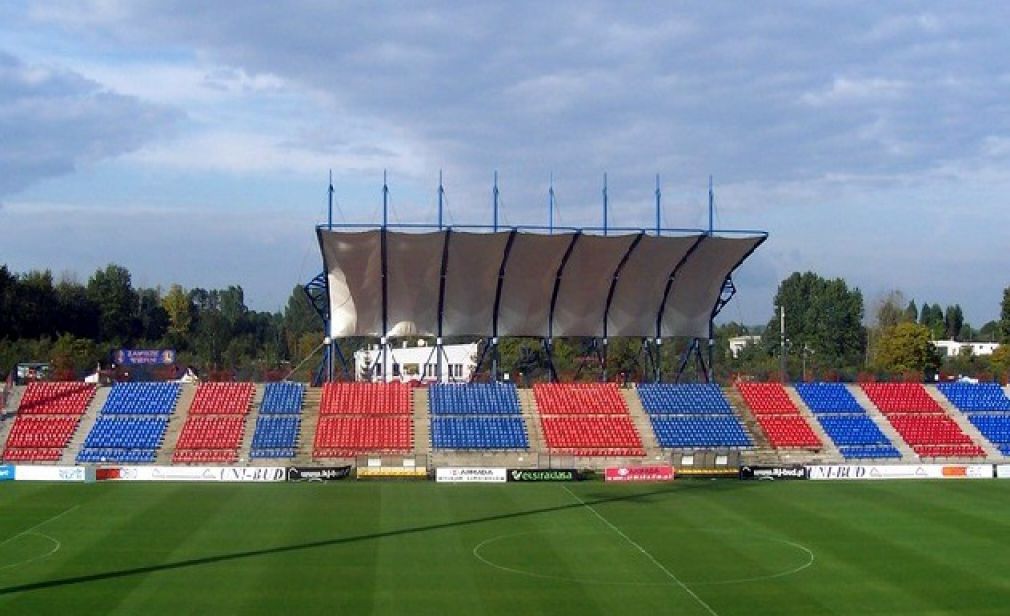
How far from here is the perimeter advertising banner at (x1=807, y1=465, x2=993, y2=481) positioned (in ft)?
169

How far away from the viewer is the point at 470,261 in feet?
203

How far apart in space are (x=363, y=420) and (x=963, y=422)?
1367 inches

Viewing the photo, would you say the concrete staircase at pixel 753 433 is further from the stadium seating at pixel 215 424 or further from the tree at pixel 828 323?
the tree at pixel 828 323

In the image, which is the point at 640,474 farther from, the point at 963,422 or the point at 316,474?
the point at 963,422

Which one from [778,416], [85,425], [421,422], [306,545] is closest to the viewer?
[306,545]

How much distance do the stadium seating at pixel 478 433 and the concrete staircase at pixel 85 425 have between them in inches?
718

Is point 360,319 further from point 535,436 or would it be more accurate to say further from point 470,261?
point 535,436

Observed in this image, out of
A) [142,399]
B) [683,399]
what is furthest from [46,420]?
[683,399]

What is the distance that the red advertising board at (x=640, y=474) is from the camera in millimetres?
50125

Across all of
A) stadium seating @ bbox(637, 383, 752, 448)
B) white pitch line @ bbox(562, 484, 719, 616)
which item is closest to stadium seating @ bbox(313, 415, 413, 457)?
stadium seating @ bbox(637, 383, 752, 448)

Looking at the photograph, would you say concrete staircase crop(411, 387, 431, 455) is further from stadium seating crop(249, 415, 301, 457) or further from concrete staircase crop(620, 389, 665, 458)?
concrete staircase crop(620, 389, 665, 458)

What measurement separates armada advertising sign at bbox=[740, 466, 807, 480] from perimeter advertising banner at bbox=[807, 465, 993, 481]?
0.46 metres

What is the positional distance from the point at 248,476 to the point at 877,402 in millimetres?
37600

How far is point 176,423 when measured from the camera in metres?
58.2
